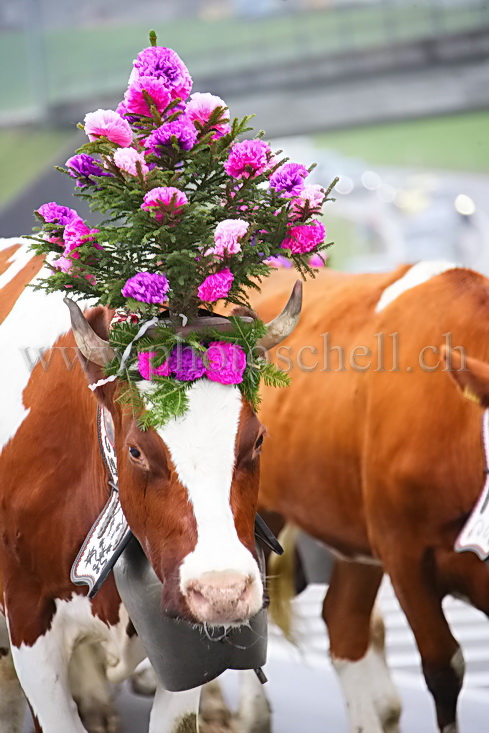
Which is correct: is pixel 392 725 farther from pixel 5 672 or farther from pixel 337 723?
pixel 5 672

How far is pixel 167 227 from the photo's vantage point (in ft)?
6.93

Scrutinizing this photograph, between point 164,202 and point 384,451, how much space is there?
147 cm

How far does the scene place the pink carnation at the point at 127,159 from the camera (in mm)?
2105

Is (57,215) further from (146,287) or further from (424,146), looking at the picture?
(424,146)

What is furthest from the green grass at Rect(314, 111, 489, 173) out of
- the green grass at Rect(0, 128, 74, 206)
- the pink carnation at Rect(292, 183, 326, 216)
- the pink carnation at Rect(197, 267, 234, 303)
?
the pink carnation at Rect(197, 267, 234, 303)

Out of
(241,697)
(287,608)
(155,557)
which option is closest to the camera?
(155,557)

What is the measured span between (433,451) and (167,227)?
1.36m

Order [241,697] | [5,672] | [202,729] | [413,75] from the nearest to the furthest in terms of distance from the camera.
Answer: [5,672] → [202,729] → [241,697] → [413,75]

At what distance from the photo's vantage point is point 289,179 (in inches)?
89.0

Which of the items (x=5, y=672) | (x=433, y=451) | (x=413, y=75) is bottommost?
(x=5, y=672)

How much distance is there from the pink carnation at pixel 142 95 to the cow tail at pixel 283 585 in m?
2.35

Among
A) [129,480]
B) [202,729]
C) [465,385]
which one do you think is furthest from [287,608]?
[129,480]

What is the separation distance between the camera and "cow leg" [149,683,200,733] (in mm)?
2689

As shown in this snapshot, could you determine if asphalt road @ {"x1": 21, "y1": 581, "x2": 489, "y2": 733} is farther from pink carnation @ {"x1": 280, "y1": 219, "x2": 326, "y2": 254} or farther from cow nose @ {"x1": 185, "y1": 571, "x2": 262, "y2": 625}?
pink carnation @ {"x1": 280, "y1": 219, "x2": 326, "y2": 254}
